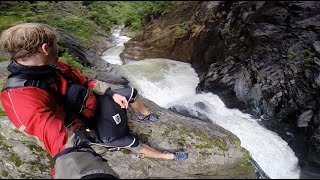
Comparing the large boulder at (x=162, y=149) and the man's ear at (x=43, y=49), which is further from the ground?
the man's ear at (x=43, y=49)

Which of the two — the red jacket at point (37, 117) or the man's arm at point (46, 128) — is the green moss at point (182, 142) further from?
the red jacket at point (37, 117)

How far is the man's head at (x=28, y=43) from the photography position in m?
3.33

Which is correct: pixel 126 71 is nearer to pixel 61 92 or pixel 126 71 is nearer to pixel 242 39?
pixel 242 39

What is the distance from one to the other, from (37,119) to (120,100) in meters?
1.24

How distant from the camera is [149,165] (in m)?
4.16

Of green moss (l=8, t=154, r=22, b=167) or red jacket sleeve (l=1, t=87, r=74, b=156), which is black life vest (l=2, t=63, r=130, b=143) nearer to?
red jacket sleeve (l=1, t=87, r=74, b=156)

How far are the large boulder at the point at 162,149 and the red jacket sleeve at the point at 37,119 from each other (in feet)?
3.09

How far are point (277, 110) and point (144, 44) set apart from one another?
6.64 m

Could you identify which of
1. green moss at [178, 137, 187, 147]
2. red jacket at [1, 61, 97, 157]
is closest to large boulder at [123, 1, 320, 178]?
green moss at [178, 137, 187, 147]

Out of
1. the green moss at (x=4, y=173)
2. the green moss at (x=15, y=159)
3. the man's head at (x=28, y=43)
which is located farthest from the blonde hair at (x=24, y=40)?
the green moss at (x=15, y=159)

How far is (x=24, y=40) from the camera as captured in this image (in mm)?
3314

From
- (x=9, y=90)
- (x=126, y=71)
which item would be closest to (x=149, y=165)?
(x=9, y=90)

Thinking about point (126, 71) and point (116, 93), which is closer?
point (116, 93)

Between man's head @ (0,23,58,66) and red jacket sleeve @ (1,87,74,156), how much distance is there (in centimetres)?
37
